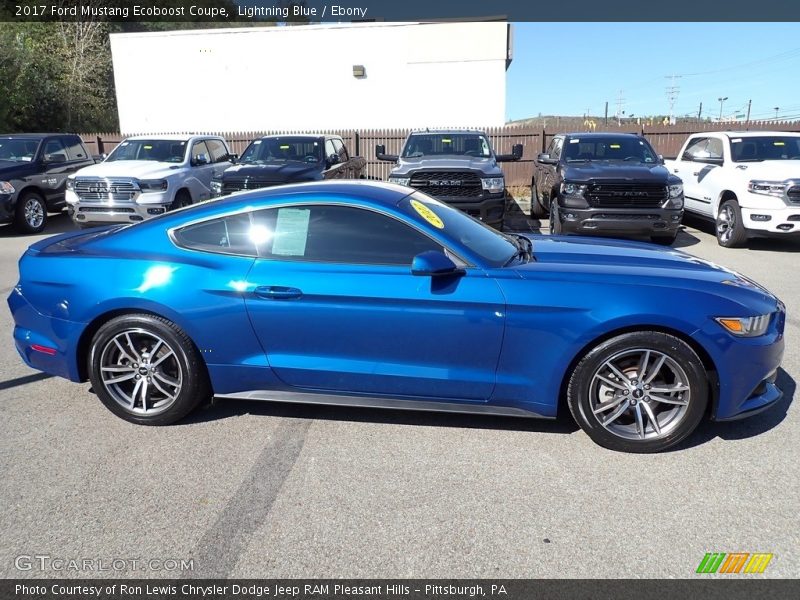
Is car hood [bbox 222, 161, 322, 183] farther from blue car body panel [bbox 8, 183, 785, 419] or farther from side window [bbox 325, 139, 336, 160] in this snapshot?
blue car body panel [bbox 8, 183, 785, 419]

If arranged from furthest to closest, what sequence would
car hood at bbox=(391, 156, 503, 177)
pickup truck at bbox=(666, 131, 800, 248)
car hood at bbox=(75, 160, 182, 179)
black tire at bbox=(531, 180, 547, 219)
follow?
1. black tire at bbox=(531, 180, 547, 219)
2. car hood at bbox=(75, 160, 182, 179)
3. car hood at bbox=(391, 156, 503, 177)
4. pickup truck at bbox=(666, 131, 800, 248)

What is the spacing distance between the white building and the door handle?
19035mm

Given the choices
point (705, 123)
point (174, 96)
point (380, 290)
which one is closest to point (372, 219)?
point (380, 290)

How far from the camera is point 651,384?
11.6ft

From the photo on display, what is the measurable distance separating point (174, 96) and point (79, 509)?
22674 millimetres

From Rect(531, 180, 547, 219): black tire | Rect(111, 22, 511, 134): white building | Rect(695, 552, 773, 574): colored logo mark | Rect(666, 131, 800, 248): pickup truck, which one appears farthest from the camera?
Rect(111, 22, 511, 134): white building

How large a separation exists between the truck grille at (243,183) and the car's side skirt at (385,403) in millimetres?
6668

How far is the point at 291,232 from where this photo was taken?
3850mm

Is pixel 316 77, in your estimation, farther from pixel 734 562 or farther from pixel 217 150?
pixel 734 562

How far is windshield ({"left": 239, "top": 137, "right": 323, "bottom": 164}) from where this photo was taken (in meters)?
11.4

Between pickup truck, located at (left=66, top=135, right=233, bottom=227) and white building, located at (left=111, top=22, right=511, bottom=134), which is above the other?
white building, located at (left=111, top=22, right=511, bottom=134)

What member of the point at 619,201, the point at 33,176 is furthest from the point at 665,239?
the point at 33,176

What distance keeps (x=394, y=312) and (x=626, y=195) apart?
680 centimetres

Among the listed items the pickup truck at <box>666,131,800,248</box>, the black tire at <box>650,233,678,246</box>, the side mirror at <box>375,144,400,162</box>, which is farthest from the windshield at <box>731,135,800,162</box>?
the side mirror at <box>375,144,400,162</box>
